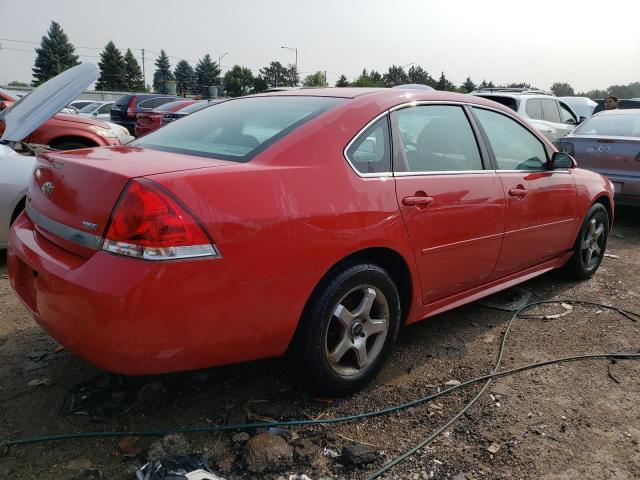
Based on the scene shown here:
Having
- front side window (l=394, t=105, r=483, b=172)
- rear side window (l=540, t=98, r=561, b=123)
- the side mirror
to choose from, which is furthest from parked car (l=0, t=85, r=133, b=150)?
rear side window (l=540, t=98, r=561, b=123)

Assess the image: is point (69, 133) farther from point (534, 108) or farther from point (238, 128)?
point (534, 108)

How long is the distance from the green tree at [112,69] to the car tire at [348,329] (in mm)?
81086

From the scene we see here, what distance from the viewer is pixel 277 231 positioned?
2293mm

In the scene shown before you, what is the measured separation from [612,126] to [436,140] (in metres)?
5.46

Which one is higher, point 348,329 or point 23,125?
point 23,125

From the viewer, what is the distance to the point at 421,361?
3271 mm

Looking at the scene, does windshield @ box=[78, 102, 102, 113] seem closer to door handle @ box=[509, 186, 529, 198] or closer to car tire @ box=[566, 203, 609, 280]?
car tire @ box=[566, 203, 609, 280]

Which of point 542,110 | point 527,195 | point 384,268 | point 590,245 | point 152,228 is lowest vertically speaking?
point 590,245

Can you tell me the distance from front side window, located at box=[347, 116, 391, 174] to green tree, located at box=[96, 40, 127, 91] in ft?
265

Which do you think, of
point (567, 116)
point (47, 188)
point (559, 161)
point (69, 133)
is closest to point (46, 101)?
point (69, 133)

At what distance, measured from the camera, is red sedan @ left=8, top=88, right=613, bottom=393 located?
82.1 inches

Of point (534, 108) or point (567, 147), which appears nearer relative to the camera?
point (567, 147)

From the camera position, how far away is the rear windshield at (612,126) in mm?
7207

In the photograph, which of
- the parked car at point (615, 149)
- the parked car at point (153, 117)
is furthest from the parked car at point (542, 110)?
the parked car at point (153, 117)
